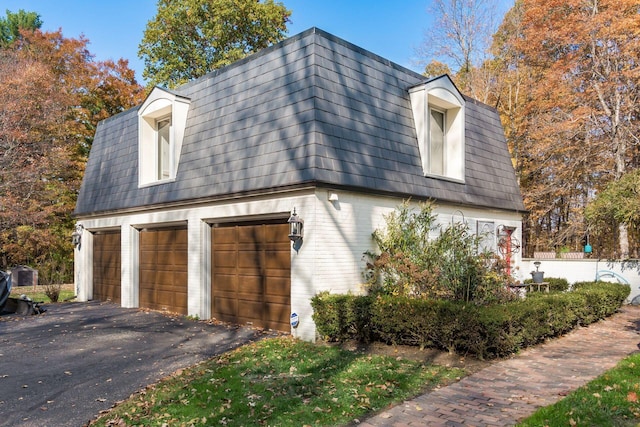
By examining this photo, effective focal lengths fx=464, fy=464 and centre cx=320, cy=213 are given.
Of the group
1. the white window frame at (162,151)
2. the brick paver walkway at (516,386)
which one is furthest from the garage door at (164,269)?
the brick paver walkway at (516,386)

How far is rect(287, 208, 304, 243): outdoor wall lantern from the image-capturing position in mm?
8180

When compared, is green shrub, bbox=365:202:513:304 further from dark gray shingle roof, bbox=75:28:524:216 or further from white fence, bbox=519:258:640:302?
white fence, bbox=519:258:640:302

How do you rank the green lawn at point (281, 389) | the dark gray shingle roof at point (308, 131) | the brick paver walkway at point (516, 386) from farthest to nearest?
the dark gray shingle roof at point (308, 131) < the green lawn at point (281, 389) < the brick paver walkway at point (516, 386)

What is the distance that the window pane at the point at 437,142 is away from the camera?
11148 millimetres

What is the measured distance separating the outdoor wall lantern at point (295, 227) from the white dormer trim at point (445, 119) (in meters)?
3.50

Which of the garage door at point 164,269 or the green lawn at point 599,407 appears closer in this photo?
the green lawn at point 599,407

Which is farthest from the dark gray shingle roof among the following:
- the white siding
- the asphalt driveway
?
the asphalt driveway

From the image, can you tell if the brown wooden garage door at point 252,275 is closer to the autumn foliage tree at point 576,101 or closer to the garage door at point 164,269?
the garage door at point 164,269

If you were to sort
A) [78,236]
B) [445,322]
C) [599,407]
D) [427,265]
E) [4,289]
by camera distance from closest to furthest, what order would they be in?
1. [599,407]
2. [445,322]
3. [427,265]
4. [4,289]
5. [78,236]

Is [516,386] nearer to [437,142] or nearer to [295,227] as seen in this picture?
[295,227]

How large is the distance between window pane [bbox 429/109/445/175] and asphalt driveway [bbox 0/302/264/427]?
5.75m

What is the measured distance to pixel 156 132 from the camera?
12883 mm

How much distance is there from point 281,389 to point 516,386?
281cm

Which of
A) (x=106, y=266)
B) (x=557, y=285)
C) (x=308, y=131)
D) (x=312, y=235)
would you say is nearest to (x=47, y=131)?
(x=106, y=266)
